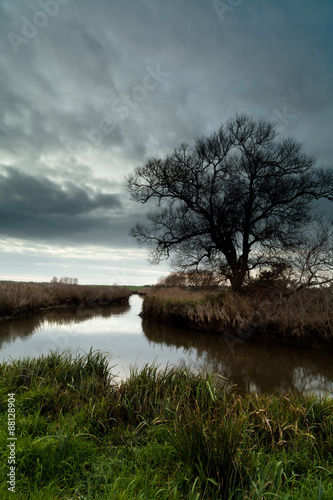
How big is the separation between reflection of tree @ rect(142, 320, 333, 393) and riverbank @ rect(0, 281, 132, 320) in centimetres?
834

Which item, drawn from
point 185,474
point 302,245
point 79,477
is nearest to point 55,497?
point 79,477

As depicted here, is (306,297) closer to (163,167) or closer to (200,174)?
(200,174)

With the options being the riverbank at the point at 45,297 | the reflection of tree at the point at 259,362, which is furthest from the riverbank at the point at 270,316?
the riverbank at the point at 45,297

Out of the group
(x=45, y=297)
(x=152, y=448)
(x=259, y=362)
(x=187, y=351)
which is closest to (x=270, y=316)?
(x=259, y=362)

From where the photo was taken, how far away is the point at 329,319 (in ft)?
35.3

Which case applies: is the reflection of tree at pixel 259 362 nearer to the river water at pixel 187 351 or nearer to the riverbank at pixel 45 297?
the river water at pixel 187 351

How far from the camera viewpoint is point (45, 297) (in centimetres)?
2170

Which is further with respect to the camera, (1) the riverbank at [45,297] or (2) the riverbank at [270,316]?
(1) the riverbank at [45,297]

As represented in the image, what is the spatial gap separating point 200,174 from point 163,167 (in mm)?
2404

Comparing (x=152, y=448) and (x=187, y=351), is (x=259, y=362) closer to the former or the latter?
(x=187, y=351)

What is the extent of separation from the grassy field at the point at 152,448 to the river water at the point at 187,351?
172 cm

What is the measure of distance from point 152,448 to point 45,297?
68.9 ft

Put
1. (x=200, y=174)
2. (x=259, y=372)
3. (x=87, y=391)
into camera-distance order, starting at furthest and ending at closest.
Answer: (x=200, y=174) → (x=259, y=372) → (x=87, y=391)

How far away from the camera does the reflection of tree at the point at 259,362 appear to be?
288 inches
